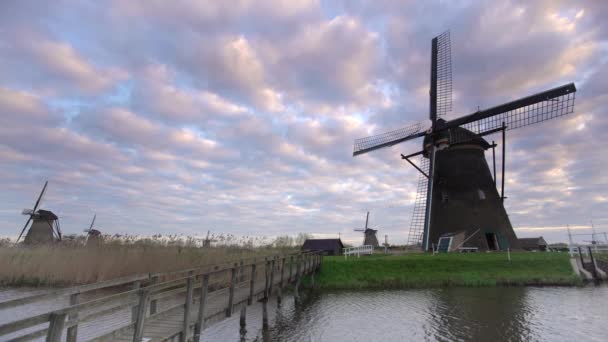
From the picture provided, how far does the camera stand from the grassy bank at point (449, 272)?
17188 millimetres

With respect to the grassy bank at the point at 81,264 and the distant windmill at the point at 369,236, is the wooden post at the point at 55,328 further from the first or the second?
the distant windmill at the point at 369,236

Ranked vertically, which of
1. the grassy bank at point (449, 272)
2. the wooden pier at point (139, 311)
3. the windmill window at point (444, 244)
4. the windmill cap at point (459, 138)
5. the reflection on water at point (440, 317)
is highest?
the windmill cap at point (459, 138)

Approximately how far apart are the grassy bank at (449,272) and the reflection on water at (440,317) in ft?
5.62

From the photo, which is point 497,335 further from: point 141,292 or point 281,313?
point 141,292

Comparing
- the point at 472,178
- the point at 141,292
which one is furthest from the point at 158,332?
the point at 472,178

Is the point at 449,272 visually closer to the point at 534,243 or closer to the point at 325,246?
the point at 325,246

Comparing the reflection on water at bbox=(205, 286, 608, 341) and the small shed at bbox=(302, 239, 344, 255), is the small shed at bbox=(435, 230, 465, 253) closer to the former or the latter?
the reflection on water at bbox=(205, 286, 608, 341)

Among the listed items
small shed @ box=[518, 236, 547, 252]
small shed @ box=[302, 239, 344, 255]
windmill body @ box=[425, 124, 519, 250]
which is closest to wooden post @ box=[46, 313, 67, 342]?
windmill body @ box=[425, 124, 519, 250]

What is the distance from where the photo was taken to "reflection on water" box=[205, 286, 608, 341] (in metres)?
9.20

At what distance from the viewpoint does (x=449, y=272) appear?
18078 mm

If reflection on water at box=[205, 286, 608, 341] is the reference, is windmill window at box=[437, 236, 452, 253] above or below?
above

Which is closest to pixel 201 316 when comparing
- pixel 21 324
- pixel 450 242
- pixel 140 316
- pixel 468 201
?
pixel 140 316

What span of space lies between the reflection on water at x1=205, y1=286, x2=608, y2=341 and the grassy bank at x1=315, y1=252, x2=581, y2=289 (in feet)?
5.62

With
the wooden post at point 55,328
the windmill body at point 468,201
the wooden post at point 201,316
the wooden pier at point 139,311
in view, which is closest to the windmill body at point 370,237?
the windmill body at point 468,201
